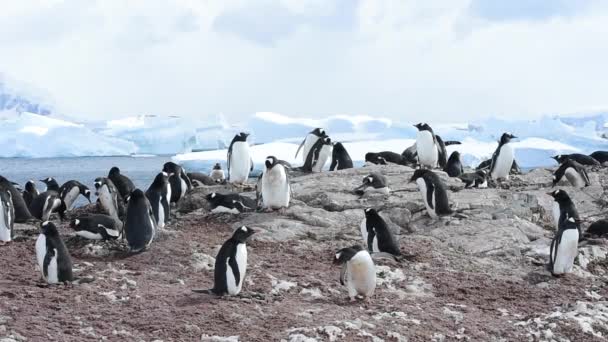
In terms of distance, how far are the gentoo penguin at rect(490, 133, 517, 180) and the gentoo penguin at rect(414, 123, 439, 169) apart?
114cm

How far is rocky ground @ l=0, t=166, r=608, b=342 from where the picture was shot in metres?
6.78

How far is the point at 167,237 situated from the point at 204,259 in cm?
97

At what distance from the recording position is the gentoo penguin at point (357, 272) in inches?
303

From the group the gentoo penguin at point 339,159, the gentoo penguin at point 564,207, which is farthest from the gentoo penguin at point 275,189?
the gentoo penguin at point 339,159

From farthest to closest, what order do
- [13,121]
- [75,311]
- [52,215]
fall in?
[13,121]
[52,215]
[75,311]

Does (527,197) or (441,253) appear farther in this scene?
(527,197)

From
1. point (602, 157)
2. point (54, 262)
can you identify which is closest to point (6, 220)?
point (54, 262)

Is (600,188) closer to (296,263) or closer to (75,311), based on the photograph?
(296,263)

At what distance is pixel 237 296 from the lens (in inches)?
297

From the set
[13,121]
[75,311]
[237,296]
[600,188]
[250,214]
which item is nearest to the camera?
[75,311]

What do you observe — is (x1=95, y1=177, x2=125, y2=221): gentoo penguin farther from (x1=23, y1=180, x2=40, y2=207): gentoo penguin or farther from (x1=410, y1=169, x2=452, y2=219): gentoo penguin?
(x1=410, y1=169, x2=452, y2=219): gentoo penguin

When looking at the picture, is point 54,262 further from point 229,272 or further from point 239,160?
point 239,160

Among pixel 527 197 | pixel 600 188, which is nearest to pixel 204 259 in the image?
pixel 527 197

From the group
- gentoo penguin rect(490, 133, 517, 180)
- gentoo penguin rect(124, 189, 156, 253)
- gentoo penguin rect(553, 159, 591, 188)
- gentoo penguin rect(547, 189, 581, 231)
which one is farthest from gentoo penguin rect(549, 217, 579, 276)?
gentoo penguin rect(490, 133, 517, 180)
